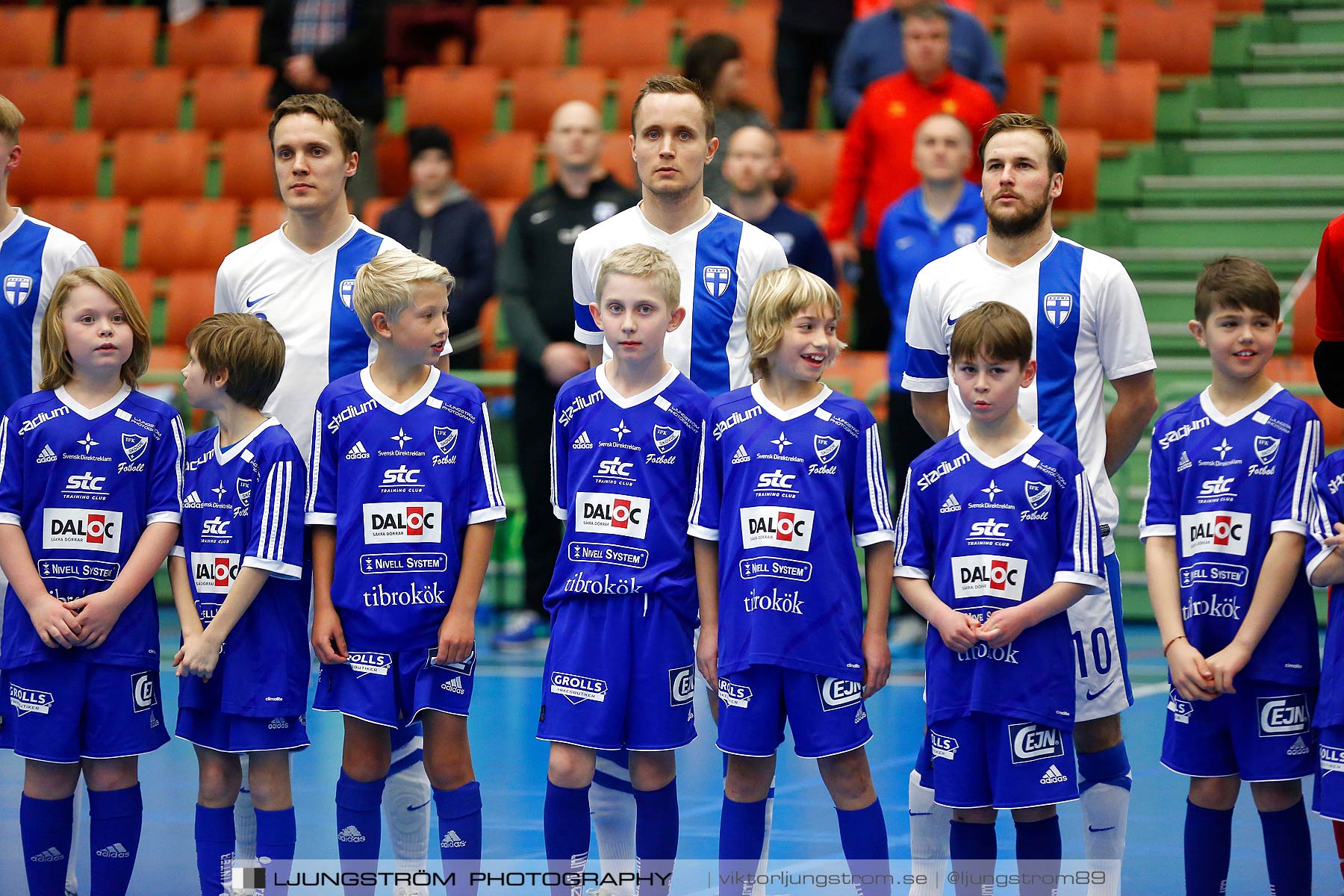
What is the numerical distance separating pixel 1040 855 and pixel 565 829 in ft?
3.70

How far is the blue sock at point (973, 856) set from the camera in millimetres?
3828

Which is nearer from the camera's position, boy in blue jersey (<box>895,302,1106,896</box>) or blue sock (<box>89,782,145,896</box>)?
boy in blue jersey (<box>895,302,1106,896</box>)

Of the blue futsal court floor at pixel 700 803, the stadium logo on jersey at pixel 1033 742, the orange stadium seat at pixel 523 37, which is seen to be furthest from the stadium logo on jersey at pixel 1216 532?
the orange stadium seat at pixel 523 37

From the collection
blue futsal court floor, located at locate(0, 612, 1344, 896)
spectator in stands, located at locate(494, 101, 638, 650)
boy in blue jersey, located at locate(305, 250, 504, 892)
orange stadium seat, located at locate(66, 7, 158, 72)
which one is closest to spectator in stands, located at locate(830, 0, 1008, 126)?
spectator in stands, located at locate(494, 101, 638, 650)

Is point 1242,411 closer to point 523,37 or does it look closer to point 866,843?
point 866,843

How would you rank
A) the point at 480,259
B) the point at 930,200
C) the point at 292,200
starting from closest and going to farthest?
the point at 292,200 → the point at 930,200 → the point at 480,259

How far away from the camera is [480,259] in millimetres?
8430

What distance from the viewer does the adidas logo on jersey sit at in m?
3.71

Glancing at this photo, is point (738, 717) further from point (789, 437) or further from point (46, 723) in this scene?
point (46, 723)

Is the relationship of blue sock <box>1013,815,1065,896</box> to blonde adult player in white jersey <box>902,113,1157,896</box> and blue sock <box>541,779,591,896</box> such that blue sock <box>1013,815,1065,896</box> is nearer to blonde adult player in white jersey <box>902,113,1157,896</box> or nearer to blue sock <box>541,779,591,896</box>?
blonde adult player in white jersey <box>902,113,1157,896</box>

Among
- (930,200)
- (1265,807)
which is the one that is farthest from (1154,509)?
(930,200)

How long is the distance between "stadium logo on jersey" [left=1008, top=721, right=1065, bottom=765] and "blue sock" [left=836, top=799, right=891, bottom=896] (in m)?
0.37

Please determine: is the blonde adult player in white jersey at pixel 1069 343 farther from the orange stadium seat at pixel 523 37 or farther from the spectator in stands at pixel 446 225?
the orange stadium seat at pixel 523 37

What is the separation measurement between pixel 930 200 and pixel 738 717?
12.6ft
